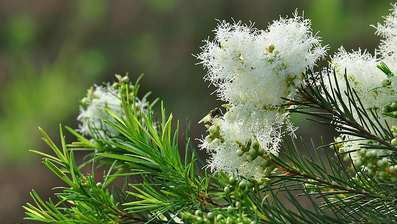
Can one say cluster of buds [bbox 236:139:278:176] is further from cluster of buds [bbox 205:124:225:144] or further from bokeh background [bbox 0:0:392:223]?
bokeh background [bbox 0:0:392:223]

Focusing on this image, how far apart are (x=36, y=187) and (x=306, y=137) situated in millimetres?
1008

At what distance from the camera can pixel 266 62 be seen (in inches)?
7.7

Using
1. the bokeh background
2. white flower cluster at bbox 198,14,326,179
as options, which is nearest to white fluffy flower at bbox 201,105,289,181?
white flower cluster at bbox 198,14,326,179

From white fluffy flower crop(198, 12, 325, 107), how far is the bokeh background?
1108mm

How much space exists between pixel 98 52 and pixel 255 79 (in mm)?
1343

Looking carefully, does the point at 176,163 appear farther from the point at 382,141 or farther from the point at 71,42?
the point at 71,42

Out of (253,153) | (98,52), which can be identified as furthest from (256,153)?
(98,52)

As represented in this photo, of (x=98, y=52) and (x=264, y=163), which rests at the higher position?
(x=98, y=52)

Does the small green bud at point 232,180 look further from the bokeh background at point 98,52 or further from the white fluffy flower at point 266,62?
the bokeh background at point 98,52

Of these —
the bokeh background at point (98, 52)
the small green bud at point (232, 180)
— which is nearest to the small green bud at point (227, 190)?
the small green bud at point (232, 180)

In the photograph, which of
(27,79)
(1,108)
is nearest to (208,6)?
(27,79)

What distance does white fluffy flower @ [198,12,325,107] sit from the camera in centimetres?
20

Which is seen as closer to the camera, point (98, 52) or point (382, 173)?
point (382, 173)

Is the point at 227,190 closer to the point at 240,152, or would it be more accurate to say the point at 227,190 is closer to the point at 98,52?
the point at 240,152
